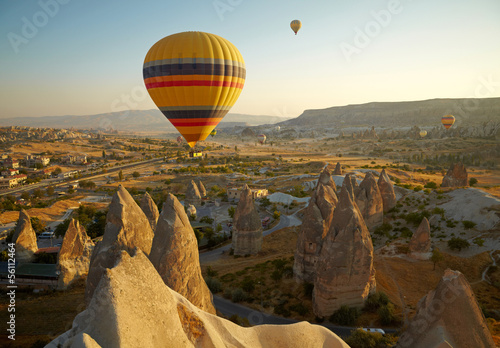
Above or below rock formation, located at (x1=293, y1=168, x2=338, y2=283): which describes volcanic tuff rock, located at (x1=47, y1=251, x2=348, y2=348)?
above

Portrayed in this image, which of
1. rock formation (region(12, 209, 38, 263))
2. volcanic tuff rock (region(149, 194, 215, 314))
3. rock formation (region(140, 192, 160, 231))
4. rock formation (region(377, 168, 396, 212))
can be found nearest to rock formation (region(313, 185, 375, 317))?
volcanic tuff rock (region(149, 194, 215, 314))

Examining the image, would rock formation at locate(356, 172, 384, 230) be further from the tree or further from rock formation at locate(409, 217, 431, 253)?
the tree

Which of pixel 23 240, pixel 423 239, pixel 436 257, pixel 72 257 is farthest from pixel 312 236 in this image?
pixel 23 240

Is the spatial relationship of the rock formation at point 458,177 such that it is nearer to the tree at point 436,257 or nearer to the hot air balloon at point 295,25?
the tree at point 436,257

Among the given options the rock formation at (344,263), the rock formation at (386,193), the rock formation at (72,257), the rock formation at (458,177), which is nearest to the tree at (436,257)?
the rock formation at (344,263)

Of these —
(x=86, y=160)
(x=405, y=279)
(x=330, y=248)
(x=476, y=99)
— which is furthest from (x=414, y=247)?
(x=476, y=99)
